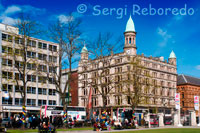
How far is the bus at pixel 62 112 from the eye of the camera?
52188 mm

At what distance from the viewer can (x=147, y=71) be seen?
85.4 m

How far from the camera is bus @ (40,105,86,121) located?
52188 millimetres

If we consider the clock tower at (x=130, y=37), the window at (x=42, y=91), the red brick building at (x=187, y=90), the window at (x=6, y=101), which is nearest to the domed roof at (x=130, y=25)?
the clock tower at (x=130, y=37)

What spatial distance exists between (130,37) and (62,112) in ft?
124

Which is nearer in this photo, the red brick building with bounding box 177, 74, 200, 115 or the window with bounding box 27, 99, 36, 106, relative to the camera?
the window with bounding box 27, 99, 36, 106

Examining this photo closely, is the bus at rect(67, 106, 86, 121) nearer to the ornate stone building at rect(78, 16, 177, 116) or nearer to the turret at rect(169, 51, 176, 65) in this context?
the ornate stone building at rect(78, 16, 177, 116)

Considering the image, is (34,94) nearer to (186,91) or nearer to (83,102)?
(83,102)

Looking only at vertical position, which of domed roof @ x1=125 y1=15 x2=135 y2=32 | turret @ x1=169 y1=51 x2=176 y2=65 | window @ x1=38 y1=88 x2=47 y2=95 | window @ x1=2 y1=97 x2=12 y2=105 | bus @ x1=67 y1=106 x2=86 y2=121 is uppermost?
domed roof @ x1=125 y1=15 x2=135 y2=32

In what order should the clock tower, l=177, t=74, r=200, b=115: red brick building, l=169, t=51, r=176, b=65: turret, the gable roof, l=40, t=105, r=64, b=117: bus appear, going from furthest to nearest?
1. the gable roof
2. l=177, t=74, r=200, b=115: red brick building
3. l=169, t=51, r=176, b=65: turret
4. the clock tower
5. l=40, t=105, r=64, b=117: bus

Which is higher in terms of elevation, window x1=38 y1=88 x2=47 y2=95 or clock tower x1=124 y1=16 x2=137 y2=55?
clock tower x1=124 y1=16 x2=137 y2=55

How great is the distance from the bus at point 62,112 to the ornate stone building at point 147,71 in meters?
19.2

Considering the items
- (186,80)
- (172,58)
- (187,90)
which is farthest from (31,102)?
(186,80)

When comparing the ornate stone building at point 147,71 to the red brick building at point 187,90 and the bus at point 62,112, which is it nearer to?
the red brick building at point 187,90

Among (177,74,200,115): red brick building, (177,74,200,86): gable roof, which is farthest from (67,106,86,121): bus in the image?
(177,74,200,86): gable roof
